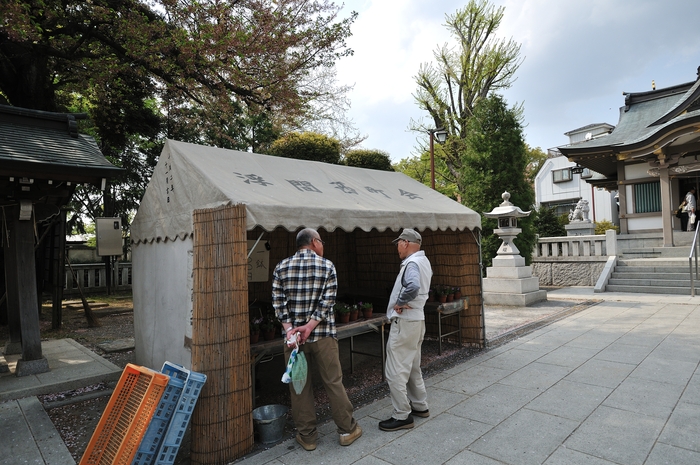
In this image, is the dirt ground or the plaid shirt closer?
the plaid shirt

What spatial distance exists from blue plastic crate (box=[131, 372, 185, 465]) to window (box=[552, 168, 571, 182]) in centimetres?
3608

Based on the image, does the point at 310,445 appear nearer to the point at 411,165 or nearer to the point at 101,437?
the point at 101,437

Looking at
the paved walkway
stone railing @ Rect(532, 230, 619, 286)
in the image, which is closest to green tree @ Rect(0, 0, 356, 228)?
the paved walkway

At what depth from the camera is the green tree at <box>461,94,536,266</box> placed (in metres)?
13.5

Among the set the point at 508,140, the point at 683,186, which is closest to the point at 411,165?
the point at 508,140

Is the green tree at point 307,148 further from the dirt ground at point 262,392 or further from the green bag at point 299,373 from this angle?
the green bag at point 299,373

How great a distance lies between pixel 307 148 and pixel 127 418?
7.66 metres

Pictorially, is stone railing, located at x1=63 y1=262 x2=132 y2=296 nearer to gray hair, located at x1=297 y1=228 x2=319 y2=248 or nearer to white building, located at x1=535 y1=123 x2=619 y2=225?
gray hair, located at x1=297 y1=228 x2=319 y2=248

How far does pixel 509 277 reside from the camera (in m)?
11.0

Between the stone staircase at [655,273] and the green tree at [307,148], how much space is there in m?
9.70

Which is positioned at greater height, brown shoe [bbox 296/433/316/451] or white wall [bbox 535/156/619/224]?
white wall [bbox 535/156/619/224]

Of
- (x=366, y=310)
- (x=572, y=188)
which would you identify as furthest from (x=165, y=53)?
(x=572, y=188)

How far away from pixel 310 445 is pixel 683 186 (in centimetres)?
1950

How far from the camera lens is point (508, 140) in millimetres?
13680
